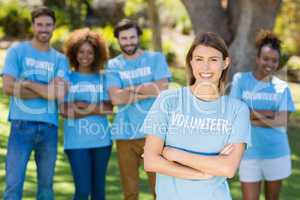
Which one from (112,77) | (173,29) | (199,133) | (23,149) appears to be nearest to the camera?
(199,133)

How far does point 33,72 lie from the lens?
5.70 metres

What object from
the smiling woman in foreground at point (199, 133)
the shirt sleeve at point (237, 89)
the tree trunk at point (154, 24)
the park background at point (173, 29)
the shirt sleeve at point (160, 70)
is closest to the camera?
the smiling woman in foreground at point (199, 133)

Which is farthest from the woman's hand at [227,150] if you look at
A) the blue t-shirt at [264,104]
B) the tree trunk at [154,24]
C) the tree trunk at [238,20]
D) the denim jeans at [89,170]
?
the tree trunk at [154,24]

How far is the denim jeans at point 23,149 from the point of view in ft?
18.2

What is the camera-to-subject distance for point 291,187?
8055 mm

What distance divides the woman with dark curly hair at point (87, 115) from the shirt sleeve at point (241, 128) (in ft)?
6.87

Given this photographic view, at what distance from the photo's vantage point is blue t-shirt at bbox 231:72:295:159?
18.4ft

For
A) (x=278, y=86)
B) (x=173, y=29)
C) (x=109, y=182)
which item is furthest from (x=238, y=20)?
(x=173, y=29)

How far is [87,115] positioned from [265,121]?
4.90ft

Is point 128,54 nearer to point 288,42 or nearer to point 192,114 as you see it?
point 192,114

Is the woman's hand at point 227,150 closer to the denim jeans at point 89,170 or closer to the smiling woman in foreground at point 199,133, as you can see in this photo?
the smiling woman in foreground at point 199,133

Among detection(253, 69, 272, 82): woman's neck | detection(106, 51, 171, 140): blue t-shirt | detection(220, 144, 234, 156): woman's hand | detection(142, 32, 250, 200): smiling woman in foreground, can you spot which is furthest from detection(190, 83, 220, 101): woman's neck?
detection(106, 51, 171, 140): blue t-shirt

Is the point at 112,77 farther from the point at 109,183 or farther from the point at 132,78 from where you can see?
the point at 109,183

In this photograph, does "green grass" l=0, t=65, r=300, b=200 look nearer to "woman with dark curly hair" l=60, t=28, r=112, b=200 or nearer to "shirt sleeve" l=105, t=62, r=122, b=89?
"woman with dark curly hair" l=60, t=28, r=112, b=200
